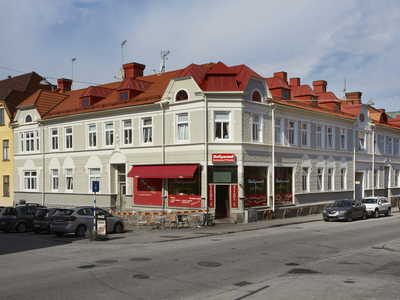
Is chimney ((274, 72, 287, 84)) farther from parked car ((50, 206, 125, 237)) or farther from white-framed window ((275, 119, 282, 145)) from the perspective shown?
parked car ((50, 206, 125, 237))

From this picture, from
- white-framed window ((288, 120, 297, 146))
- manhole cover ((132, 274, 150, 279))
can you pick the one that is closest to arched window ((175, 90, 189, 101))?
white-framed window ((288, 120, 297, 146))

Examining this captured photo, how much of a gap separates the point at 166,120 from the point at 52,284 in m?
19.8

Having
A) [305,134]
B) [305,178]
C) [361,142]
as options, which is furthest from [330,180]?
[361,142]

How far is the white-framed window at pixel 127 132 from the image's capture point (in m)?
31.9

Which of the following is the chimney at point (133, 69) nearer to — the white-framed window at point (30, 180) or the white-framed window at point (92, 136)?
the white-framed window at point (92, 136)

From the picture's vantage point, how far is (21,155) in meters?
40.1

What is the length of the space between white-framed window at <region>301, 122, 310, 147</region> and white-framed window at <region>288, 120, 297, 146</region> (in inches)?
45.2

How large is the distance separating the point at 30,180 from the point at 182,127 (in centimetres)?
1852

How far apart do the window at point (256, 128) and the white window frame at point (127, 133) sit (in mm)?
9166

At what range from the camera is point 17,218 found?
80.4 feet

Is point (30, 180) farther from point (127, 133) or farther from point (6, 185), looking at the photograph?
point (127, 133)

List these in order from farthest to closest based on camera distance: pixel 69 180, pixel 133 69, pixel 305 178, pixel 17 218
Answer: pixel 133 69 < pixel 69 180 < pixel 305 178 < pixel 17 218

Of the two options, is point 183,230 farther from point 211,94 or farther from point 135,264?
point 135,264

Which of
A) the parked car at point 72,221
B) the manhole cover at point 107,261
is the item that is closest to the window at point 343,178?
the parked car at point 72,221
